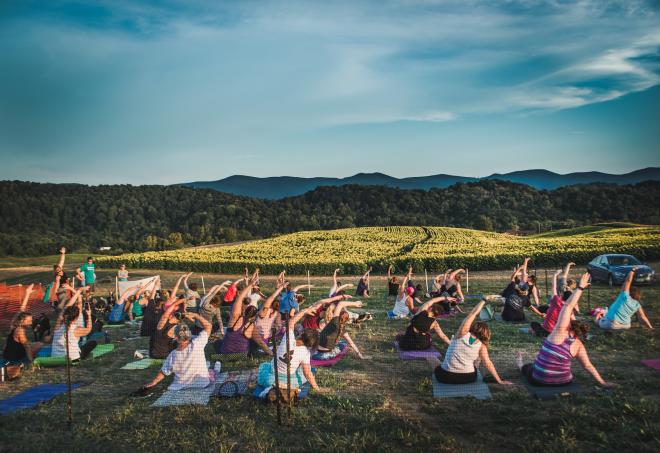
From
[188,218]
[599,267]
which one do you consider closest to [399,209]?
[188,218]

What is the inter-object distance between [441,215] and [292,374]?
115m

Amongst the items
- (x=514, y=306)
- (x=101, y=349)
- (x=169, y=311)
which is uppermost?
(x=169, y=311)

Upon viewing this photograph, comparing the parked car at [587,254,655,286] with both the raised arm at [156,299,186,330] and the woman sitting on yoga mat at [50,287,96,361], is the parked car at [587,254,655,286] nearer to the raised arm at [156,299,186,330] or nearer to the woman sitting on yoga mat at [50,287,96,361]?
the raised arm at [156,299,186,330]

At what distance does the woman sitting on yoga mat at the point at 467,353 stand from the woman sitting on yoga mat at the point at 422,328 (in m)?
1.48

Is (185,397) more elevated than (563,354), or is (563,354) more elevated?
(563,354)

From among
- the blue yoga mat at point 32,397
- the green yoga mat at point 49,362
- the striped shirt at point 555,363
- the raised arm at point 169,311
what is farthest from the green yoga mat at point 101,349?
the striped shirt at point 555,363

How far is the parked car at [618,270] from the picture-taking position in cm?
2028

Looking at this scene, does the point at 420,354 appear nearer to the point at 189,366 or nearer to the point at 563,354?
the point at 563,354

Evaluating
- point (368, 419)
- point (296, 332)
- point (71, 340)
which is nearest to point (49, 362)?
point (71, 340)

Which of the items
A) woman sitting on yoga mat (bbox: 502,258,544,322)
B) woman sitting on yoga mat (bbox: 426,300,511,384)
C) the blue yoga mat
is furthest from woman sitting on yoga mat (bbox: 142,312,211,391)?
woman sitting on yoga mat (bbox: 502,258,544,322)

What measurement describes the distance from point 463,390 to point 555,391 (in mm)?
1392

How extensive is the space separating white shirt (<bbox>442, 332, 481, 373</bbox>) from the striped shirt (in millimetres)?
1032

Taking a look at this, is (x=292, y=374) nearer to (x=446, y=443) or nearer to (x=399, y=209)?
(x=446, y=443)

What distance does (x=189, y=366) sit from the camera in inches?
315
